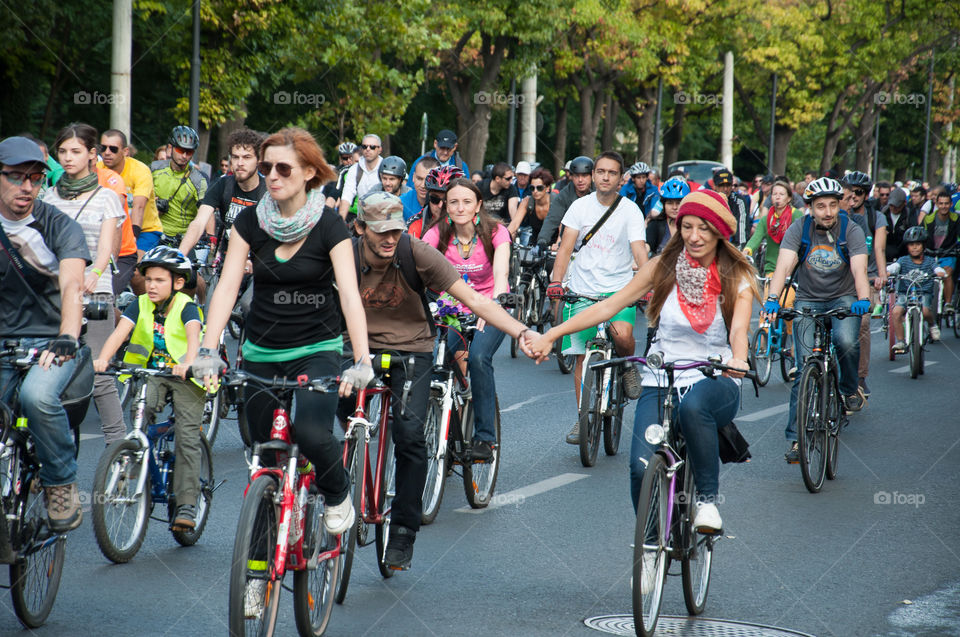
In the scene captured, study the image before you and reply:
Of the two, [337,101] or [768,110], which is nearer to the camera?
[337,101]

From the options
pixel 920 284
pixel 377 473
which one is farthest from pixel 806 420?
pixel 920 284

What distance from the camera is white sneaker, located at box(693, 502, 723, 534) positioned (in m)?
5.32

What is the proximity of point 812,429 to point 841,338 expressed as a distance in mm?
1365

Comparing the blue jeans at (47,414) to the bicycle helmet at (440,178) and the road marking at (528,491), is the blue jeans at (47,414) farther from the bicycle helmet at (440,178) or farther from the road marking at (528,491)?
the bicycle helmet at (440,178)

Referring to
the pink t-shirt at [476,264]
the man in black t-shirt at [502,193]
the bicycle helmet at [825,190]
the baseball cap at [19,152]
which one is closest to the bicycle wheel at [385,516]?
the baseball cap at [19,152]

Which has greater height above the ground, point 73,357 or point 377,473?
point 73,357

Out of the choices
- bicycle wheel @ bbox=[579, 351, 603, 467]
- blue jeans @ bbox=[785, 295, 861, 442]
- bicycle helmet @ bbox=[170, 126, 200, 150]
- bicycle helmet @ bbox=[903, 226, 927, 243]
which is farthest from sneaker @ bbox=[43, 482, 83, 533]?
bicycle helmet @ bbox=[903, 226, 927, 243]

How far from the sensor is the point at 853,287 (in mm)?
9555

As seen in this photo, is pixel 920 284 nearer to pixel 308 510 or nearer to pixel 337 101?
pixel 308 510

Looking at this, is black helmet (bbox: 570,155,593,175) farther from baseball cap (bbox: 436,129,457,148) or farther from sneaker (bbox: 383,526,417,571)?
sneaker (bbox: 383,526,417,571)

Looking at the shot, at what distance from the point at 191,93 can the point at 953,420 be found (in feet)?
47.3

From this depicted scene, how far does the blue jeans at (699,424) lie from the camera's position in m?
5.32

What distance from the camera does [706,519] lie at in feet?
17.5

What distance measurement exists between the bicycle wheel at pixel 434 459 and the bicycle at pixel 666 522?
169 centimetres
